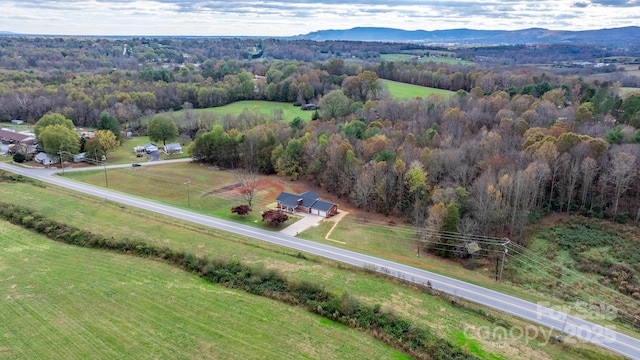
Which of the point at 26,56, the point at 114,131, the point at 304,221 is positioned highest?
the point at 26,56

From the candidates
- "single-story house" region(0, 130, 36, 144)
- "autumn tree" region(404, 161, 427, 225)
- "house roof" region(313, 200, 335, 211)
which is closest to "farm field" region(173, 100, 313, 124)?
"single-story house" region(0, 130, 36, 144)

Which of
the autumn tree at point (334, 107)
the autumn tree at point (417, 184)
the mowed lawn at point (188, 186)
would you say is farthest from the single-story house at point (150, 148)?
the autumn tree at point (417, 184)

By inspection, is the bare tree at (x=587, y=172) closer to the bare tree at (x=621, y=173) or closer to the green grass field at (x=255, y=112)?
the bare tree at (x=621, y=173)

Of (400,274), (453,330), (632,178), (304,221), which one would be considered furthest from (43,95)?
(632,178)

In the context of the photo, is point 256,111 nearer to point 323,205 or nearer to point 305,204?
point 305,204

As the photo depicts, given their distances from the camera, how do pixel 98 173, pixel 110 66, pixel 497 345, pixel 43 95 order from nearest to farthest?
pixel 497 345, pixel 98 173, pixel 43 95, pixel 110 66

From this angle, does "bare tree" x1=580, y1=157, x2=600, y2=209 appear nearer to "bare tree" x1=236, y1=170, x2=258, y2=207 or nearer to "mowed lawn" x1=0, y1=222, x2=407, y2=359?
"mowed lawn" x1=0, y1=222, x2=407, y2=359

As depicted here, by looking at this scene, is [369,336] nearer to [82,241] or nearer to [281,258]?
[281,258]
